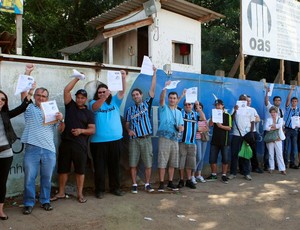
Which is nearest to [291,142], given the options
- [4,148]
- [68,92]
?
[68,92]

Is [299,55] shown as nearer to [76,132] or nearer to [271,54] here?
[271,54]

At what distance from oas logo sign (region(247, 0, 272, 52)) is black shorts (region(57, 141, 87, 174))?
5899 millimetres

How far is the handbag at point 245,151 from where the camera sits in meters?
7.56

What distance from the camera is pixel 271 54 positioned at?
380 inches

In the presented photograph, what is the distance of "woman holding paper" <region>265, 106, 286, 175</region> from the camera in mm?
8188

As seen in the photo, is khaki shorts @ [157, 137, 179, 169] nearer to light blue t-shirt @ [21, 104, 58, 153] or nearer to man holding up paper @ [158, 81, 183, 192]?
man holding up paper @ [158, 81, 183, 192]

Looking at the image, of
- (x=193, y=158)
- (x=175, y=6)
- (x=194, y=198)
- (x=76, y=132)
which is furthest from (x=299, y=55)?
(x=76, y=132)

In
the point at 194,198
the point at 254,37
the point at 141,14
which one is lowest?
the point at 194,198

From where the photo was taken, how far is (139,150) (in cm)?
602

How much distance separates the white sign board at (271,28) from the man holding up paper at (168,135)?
3795 millimetres

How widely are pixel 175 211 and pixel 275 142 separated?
13.7ft

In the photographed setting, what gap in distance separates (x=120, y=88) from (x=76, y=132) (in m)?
1.06

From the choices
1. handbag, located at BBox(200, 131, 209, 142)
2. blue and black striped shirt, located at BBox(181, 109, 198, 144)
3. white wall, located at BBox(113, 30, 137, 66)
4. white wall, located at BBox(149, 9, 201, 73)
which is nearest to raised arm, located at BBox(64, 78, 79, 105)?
blue and black striped shirt, located at BBox(181, 109, 198, 144)

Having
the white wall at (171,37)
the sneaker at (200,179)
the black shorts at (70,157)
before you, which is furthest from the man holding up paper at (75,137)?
the white wall at (171,37)
